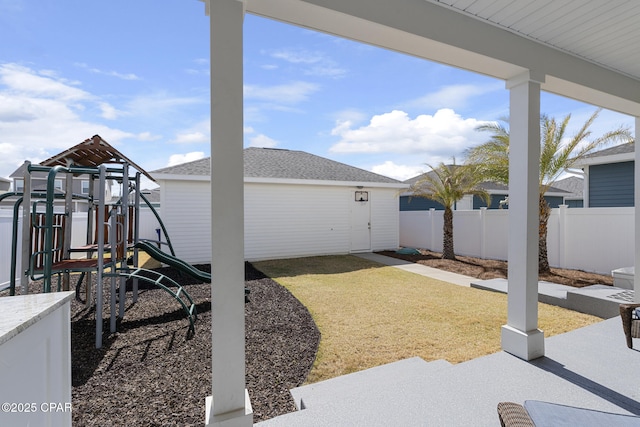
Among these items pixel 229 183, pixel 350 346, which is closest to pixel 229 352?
pixel 229 183

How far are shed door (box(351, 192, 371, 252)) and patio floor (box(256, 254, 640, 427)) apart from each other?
30.9ft

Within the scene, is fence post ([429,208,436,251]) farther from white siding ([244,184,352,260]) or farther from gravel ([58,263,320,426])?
gravel ([58,263,320,426])

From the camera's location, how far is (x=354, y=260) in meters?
10.9

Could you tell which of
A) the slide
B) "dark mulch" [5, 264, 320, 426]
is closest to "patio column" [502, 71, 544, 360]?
"dark mulch" [5, 264, 320, 426]

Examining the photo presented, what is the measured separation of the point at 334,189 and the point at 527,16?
32.0ft

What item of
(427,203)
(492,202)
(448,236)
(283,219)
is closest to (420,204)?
(427,203)

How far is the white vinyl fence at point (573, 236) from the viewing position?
7.47 meters

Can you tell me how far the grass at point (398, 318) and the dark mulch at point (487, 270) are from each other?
1771 millimetres

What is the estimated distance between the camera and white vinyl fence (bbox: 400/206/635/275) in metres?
7.47

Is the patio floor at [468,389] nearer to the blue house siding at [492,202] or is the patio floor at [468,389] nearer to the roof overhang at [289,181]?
the roof overhang at [289,181]

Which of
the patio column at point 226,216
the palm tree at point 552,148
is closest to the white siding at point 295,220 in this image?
the palm tree at point 552,148

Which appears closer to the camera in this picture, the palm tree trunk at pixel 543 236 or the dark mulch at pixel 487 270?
the dark mulch at pixel 487 270

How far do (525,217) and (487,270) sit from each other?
6679 millimetres

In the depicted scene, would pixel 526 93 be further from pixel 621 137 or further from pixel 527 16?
pixel 621 137
